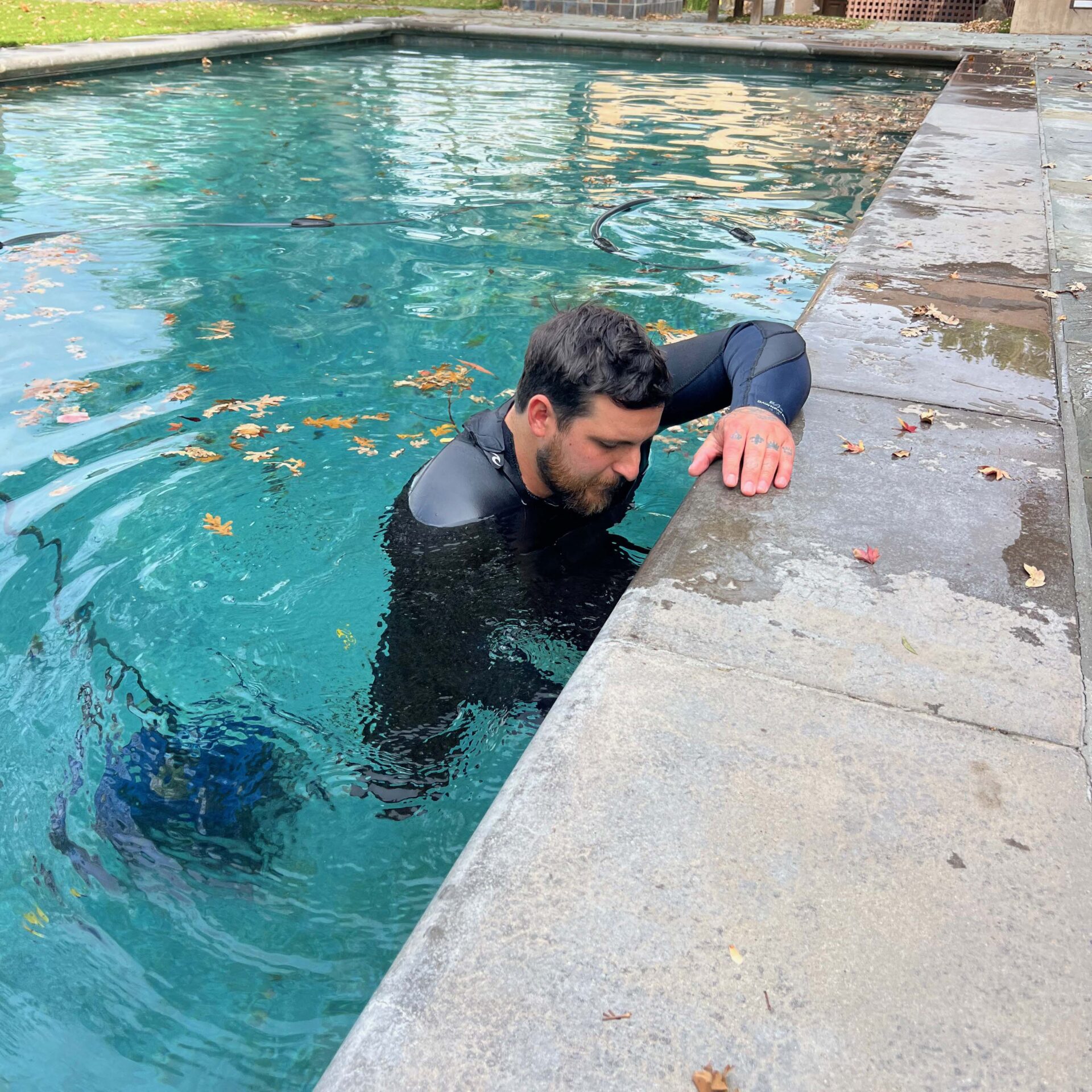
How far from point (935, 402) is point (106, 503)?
3837 mm

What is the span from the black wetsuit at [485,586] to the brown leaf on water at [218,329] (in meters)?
3.74

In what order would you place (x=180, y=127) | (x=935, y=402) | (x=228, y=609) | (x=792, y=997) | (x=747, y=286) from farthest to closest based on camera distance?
(x=180, y=127) < (x=747, y=286) < (x=228, y=609) < (x=935, y=402) < (x=792, y=997)

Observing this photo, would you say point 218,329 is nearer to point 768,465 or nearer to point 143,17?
point 768,465

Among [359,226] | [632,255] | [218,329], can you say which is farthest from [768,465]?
[359,226]

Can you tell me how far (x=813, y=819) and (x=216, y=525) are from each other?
370 centimetres

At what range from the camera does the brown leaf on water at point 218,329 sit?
6668mm

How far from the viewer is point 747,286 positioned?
7.81m

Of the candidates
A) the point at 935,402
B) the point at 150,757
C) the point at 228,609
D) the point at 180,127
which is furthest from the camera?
the point at 180,127

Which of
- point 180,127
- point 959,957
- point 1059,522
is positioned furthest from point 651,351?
point 180,127

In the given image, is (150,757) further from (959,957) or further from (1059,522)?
(1059,522)

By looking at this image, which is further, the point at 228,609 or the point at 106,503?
the point at 106,503

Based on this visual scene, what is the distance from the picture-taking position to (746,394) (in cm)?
335

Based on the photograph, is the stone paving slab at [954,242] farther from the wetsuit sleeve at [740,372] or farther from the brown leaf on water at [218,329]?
the brown leaf on water at [218,329]

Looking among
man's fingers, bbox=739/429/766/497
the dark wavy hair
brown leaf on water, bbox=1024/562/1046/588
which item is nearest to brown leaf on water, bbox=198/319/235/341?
the dark wavy hair
